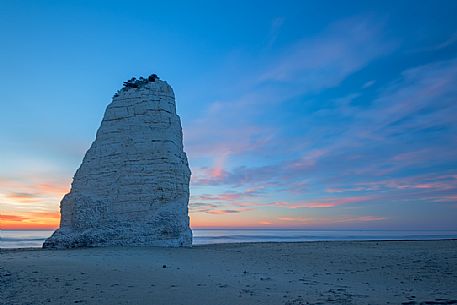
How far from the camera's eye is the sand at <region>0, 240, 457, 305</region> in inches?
275

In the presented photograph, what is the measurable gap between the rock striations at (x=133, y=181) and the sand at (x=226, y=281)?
4825mm

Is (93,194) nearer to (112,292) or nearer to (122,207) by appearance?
(122,207)

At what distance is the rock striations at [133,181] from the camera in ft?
59.9

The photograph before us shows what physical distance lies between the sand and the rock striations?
4.82 m

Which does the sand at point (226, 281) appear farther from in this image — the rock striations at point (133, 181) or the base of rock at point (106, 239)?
the rock striations at point (133, 181)

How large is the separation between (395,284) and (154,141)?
13949mm

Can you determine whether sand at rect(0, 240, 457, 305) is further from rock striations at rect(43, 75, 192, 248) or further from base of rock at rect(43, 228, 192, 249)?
rock striations at rect(43, 75, 192, 248)

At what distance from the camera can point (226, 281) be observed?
8.87m

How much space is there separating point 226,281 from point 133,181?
1146 cm

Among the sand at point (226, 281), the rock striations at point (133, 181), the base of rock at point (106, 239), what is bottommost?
the sand at point (226, 281)

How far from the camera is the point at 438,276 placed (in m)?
10.2

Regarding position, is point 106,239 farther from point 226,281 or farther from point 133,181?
point 226,281

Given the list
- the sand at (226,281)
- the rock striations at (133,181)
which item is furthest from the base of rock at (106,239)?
the sand at (226,281)

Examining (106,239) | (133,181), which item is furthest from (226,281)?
(133,181)
